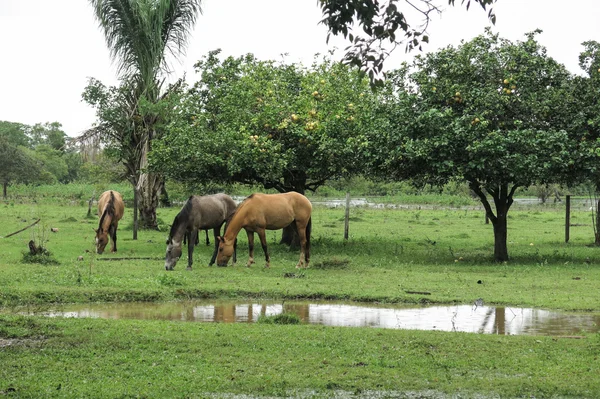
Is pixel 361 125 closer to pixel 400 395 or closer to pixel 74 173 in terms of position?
pixel 400 395

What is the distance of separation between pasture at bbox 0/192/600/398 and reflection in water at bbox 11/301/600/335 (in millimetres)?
623

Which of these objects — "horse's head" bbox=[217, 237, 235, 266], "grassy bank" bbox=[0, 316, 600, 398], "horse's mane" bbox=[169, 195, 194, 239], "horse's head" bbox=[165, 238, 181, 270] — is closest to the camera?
"grassy bank" bbox=[0, 316, 600, 398]

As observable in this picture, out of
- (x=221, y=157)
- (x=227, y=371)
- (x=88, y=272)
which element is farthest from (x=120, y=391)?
(x=221, y=157)

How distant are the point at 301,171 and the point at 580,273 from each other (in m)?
8.83

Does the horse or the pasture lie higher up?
the horse

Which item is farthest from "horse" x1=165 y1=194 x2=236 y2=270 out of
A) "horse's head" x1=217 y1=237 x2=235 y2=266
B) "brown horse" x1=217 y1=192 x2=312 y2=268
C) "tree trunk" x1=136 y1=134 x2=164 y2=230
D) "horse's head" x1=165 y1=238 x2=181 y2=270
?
"tree trunk" x1=136 y1=134 x2=164 y2=230

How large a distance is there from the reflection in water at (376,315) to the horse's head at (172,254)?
397 cm

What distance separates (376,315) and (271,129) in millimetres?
10672

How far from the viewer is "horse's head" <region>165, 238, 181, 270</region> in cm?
1677

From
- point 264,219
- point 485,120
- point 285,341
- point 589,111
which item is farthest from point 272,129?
point 285,341

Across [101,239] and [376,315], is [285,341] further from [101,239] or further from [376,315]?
[101,239]

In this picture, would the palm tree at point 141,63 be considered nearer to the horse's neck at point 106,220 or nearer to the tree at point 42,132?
the horse's neck at point 106,220

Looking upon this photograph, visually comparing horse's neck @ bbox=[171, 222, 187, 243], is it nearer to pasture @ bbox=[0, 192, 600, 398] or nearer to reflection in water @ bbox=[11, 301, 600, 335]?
pasture @ bbox=[0, 192, 600, 398]

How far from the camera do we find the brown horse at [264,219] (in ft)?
58.5
